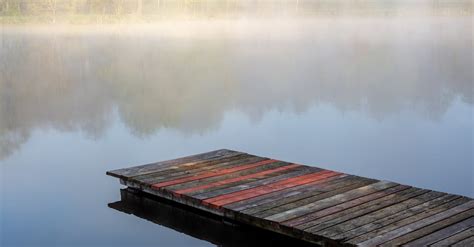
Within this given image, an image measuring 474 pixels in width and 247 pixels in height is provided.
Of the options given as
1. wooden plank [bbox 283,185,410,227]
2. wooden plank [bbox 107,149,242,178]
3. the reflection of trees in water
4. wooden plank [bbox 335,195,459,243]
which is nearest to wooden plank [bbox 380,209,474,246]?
wooden plank [bbox 335,195,459,243]

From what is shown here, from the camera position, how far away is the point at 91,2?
2697 cm

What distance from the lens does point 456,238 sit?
11.0 feet

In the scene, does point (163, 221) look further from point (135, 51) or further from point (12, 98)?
point (135, 51)

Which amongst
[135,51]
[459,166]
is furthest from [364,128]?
[135,51]

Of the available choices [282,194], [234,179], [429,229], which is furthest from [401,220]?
[234,179]

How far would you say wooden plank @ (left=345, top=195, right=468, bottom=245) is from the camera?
3398 mm

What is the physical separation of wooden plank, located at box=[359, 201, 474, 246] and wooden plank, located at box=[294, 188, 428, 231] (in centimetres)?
26

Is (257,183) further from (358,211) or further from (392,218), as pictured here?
(392,218)

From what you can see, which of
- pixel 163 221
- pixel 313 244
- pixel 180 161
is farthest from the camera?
pixel 180 161

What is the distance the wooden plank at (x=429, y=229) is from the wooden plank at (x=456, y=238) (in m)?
0.10

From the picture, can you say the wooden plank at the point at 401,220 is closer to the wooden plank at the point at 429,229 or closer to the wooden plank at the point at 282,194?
the wooden plank at the point at 429,229

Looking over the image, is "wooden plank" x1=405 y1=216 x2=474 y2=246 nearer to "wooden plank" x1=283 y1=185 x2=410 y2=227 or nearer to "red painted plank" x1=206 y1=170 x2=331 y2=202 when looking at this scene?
"wooden plank" x1=283 y1=185 x2=410 y2=227

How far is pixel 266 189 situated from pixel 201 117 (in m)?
3.34

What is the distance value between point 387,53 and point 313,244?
1128cm
